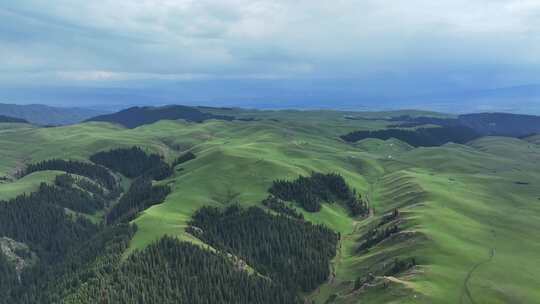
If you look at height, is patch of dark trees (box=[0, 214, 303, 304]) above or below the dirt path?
below

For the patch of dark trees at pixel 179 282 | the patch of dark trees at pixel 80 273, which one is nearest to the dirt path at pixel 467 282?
the patch of dark trees at pixel 179 282

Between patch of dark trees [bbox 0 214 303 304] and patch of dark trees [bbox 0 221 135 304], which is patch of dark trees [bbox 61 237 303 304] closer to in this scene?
patch of dark trees [bbox 0 214 303 304]

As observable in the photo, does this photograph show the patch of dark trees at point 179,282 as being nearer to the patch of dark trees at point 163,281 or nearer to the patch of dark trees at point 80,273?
the patch of dark trees at point 163,281

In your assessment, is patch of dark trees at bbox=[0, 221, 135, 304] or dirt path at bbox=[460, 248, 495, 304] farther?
patch of dark trees at bbox=[0, 221, 135, 304]

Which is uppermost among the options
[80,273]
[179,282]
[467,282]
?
[467,282]

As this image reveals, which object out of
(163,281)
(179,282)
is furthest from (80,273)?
(179,282)

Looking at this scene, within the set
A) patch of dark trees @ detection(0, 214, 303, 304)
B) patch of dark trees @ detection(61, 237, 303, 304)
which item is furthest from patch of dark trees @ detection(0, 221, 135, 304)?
patch of dark trees @ detection(61, 237, 303, 304)

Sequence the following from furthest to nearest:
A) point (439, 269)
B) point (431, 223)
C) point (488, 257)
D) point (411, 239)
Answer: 1. point (431, 223)
2. point (411, 239)
3. point (488, 257)
4. point (439, 269)

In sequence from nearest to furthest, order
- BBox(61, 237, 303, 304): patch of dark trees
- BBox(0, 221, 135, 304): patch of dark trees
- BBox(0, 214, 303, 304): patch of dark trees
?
BBox(61, 237, 303, 304): patch of dark trees
BBox(0, 214, 303, 304): patch of dark trees
BBox(0, 221, 135, 304): patch of dark trees

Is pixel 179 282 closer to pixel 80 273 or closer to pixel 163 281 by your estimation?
pixel 163 281

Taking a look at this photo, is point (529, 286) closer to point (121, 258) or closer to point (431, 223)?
point (431, 223)

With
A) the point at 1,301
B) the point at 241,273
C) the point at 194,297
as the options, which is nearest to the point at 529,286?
the point at 241,273
